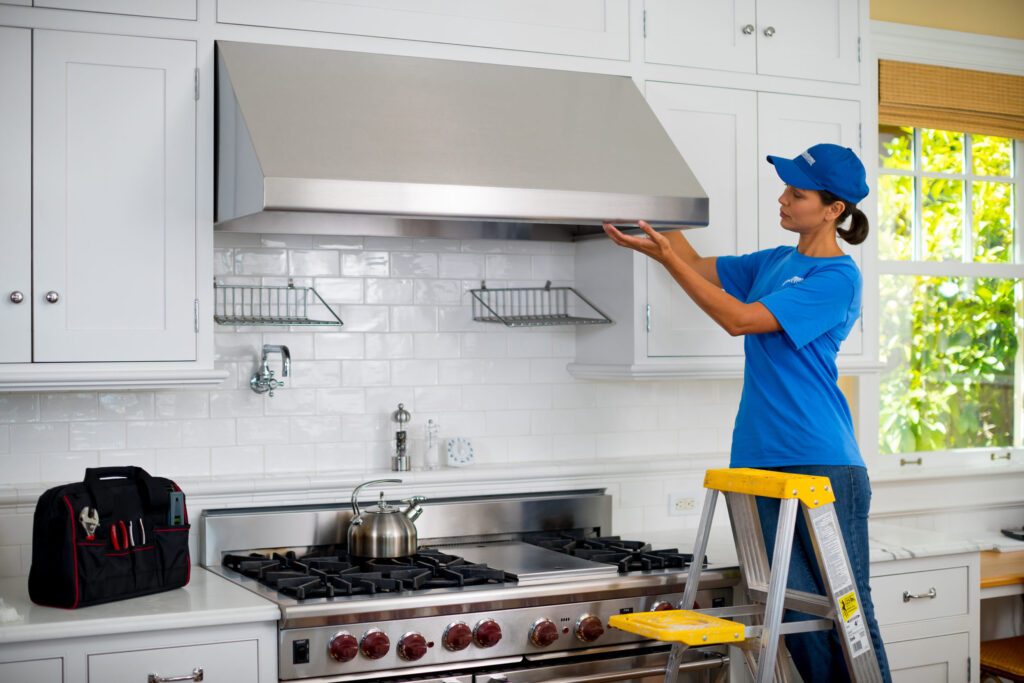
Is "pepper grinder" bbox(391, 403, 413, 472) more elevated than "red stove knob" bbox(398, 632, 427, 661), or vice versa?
"pepper grinder" bbox(391, 403, 413, 472)

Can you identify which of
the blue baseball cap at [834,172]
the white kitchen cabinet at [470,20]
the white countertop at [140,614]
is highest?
the white kitchen cabinet at [470,20]

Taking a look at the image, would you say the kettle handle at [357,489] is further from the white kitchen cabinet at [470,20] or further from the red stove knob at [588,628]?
the white kitchen cabinet at [470,20]

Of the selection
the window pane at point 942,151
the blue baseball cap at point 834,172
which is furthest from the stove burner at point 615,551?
the window pane at point 942,151

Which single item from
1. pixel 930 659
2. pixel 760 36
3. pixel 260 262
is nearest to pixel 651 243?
pixel 760 36

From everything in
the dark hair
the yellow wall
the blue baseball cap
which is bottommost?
the dark hair

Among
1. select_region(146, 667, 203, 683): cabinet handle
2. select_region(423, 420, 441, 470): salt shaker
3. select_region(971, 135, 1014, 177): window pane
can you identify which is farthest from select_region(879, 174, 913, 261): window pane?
select_region(146, 667, 203, 683): cabinet handle

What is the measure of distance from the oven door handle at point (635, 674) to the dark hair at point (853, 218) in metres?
1.19

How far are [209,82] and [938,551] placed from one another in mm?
2493

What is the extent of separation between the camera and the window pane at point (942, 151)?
4340mm

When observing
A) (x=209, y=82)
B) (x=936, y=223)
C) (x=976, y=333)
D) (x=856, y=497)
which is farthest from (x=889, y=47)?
(x=209, y=82)

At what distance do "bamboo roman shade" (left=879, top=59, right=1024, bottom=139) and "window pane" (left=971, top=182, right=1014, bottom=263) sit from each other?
228 millimetres

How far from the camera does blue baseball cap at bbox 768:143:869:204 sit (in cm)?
279

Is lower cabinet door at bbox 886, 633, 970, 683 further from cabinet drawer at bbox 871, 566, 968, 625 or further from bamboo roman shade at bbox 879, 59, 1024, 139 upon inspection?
bamboo roman shade at bbox 879, 59, 1024, 139

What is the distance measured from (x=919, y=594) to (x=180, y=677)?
84.3 inches
